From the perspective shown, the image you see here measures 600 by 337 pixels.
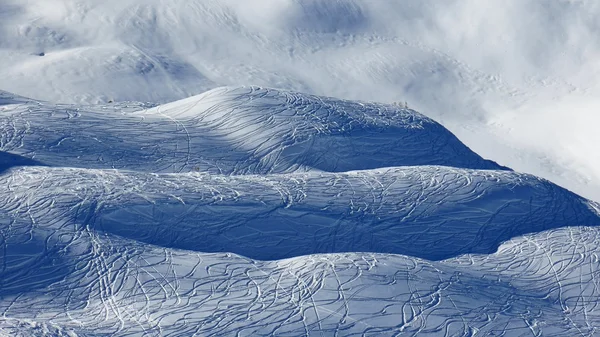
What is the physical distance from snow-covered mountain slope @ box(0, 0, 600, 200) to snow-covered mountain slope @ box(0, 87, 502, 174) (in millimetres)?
8868

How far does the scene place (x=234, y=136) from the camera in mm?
12484

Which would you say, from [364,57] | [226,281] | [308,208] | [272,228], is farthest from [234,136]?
[364,57]

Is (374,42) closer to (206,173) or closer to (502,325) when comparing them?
(206,173)

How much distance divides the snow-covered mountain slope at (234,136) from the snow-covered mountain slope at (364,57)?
887 centimetres

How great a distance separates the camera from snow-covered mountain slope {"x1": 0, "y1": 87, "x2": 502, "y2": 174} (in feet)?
38.2

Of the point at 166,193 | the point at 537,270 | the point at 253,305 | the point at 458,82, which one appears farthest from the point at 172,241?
the point at 458,82

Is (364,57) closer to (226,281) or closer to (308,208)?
(308,208)

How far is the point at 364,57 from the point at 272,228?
15.4 m

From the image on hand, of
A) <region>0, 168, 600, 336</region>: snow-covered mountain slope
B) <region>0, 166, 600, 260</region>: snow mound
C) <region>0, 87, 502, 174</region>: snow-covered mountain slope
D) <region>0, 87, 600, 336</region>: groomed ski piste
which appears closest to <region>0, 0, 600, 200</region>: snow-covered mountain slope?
<region>0, 87, 502, 174</region>: snow-covered mountain slope

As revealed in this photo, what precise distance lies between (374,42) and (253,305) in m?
17.5

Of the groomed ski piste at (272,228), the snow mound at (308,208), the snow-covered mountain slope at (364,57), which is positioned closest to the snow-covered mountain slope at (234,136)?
the groomed ski piste at (272,228)

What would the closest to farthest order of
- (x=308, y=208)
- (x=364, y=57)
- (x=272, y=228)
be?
1. (x=272, y=228)
2. (x=308, y=208)
3. (x=364, y=57)

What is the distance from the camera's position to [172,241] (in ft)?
32.6

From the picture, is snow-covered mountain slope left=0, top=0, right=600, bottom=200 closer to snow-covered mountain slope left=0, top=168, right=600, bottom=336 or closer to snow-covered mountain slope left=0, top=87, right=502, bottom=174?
snow-covered mountain slope left=0, top=87, right=502, bottom=174
